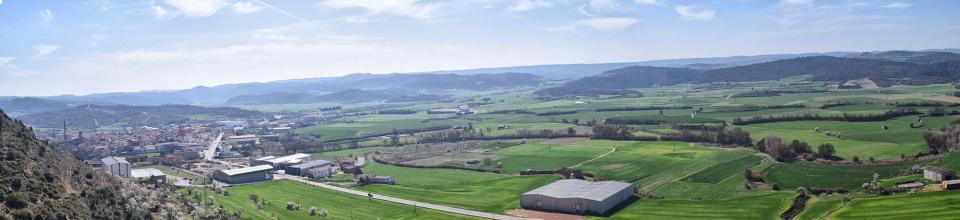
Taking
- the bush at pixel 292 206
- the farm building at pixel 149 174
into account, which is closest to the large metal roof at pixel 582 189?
the bush at pixel 292 206

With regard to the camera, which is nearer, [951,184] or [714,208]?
[951,184]

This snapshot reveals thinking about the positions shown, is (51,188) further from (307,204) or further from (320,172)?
(320,172)

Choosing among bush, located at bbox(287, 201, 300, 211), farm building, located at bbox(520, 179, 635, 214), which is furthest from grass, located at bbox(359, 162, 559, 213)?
bush, located at bbox(287, 201, 300, 211)

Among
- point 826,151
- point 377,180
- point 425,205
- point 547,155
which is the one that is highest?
point 826,151

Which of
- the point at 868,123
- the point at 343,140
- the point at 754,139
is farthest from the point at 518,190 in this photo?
the point at 343,140

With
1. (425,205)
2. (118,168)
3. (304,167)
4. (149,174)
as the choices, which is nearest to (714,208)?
(425,205)

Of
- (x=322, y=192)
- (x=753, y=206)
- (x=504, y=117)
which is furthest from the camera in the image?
(x=504, y=117)

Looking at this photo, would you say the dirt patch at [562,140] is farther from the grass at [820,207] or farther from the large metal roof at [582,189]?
the grass at [820,207]

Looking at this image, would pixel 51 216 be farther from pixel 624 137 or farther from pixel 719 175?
pixel 624 137

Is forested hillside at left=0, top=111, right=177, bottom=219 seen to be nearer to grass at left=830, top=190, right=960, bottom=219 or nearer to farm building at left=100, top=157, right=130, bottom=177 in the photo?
farm building at left=100, top=157, right=130, bottom=177
